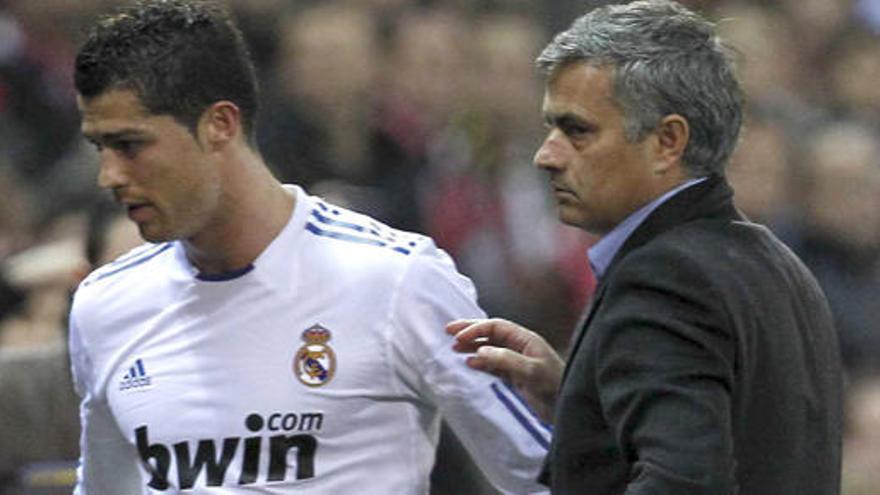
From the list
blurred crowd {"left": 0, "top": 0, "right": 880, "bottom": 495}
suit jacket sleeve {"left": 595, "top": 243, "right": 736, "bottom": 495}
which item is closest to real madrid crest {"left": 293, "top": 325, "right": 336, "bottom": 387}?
suit jacket sleeve {"left": 595, "top": 243, "right": 736, "bottom": 495}

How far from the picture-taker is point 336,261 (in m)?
4.43

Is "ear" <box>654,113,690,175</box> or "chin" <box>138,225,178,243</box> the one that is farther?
"chin" <box>138,225,178,243</box>

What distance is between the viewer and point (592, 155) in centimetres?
372

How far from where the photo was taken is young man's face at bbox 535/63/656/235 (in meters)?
3.71

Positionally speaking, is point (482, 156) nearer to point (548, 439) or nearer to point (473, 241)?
point (473, 241)

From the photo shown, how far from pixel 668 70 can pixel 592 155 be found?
183 mm

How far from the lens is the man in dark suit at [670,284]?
3.51 m

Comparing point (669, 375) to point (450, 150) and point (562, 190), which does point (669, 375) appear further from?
point (450, 150)

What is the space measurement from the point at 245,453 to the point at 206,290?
35cm

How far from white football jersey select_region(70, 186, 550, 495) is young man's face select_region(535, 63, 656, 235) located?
0.63 metres

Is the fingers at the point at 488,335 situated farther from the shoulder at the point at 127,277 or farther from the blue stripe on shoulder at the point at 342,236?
the shoulder at the point at 127,277

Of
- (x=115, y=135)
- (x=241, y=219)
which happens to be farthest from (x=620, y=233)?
(x=115, y=135)

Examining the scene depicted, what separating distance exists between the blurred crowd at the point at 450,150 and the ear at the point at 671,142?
10.6 ft

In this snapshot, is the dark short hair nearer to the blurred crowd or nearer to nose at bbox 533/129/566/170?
nose at bbox 533/129/566/170
